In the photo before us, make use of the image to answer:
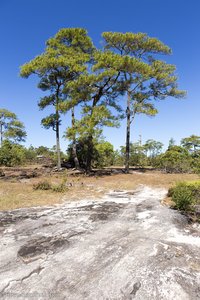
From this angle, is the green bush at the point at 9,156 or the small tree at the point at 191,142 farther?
the small tree at the point at 191,142

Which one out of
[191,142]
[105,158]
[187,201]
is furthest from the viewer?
[191,142]

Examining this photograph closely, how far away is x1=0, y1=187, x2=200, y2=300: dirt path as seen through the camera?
139 inches

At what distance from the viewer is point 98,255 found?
4613 mm

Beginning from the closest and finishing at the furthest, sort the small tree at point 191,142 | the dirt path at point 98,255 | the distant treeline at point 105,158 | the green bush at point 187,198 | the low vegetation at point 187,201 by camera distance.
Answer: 1. the dirt path at point 98,255
2. the low vegetation at point 187,201
3. the green bush at point 187,198
4. the distant treeline at point 105,158
5. the small tree at point 191,142

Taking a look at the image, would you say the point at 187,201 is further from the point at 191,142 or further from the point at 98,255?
the point at 191,142

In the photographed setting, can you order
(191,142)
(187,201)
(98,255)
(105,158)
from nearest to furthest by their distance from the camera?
(98,255), (187,201), (105,158), (191,142)

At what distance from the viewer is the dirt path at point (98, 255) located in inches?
139

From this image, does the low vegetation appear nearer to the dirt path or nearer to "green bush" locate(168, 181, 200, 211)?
"green bush" locate(168, 181, 200, 211)

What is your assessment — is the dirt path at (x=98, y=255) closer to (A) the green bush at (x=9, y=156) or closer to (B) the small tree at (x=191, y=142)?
(A) the green bush at (x=9, y=156)

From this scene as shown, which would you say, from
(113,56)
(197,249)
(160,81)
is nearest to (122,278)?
(197,249)

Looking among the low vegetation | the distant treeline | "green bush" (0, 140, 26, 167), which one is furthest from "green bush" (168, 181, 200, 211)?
"green bush" (0, 140, 26, 167)

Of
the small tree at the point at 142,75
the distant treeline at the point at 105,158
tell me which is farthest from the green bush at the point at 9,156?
the small tree at the point at 142,75

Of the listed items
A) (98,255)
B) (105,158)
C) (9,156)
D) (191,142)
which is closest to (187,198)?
(98,255)

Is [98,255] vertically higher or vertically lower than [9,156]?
lower
